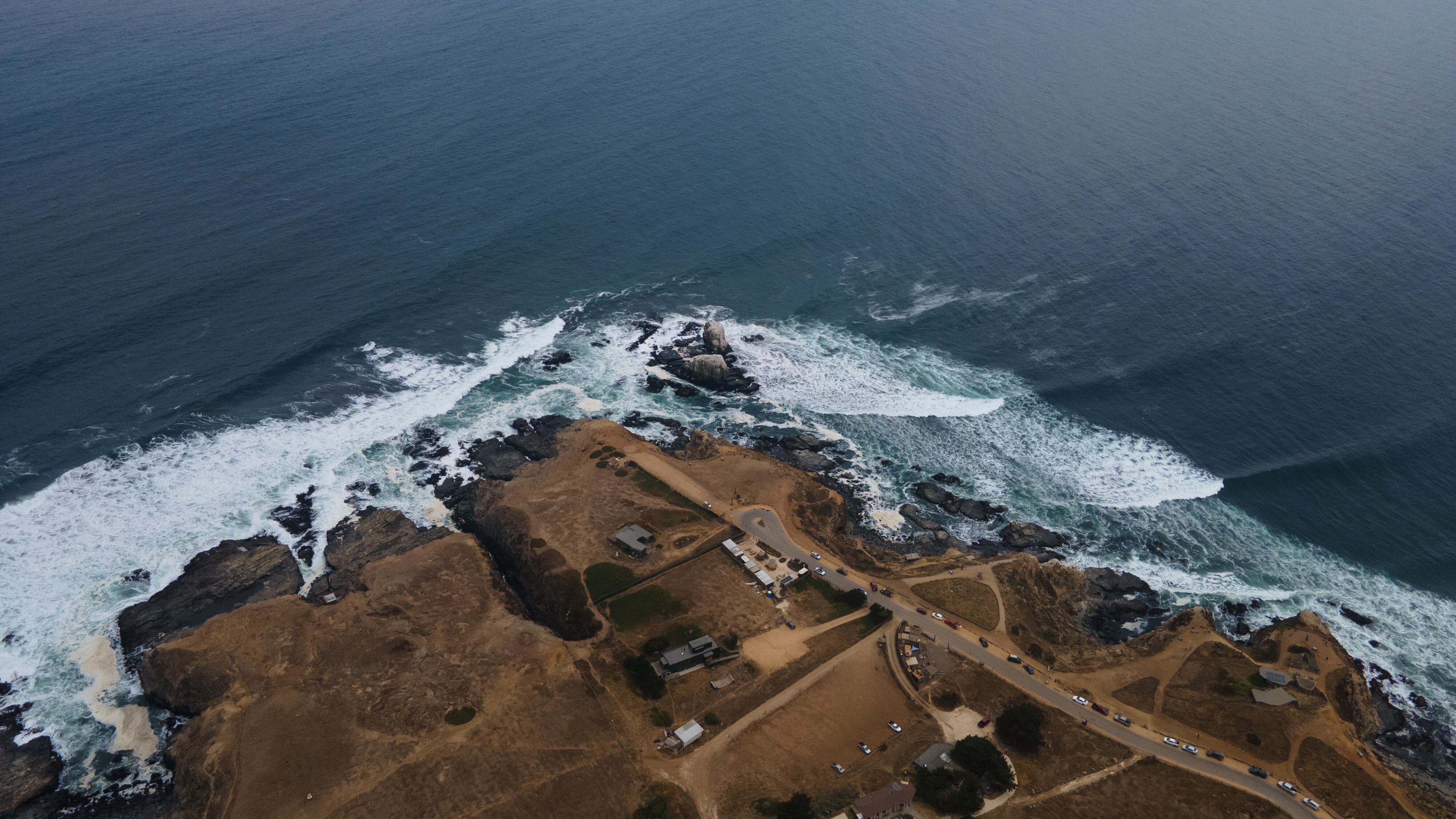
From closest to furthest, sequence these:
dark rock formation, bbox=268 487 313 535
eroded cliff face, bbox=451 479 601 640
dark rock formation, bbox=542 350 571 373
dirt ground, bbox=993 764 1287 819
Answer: dirt ground, bbox=993 764 1287 819 < eroded cliff face, bbox=451 479 601 640 < dark rock formation, bbox=268 487 313 535 < dark rock formation, bbox=542 350 571 373

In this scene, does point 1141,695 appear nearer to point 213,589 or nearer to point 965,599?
point 965,599

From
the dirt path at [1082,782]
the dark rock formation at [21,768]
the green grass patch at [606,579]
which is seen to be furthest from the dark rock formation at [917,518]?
the dark rock formation at [21,768]

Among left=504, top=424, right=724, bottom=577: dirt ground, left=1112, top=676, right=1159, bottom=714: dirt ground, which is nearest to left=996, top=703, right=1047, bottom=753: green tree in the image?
left=1112, top=676, right=1159, bottom=714: dirt ground

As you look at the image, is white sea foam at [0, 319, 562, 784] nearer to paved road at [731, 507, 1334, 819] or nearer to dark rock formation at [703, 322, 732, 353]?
dark rock formation at [703, 322, 732, 353]

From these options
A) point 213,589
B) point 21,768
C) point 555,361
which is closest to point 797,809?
point 213,589

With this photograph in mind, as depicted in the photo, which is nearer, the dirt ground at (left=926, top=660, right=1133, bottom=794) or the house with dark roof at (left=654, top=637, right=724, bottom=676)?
the dirt ground at (left=926, top=660, right=1133, bottom=794)

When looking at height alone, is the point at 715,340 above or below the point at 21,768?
above
